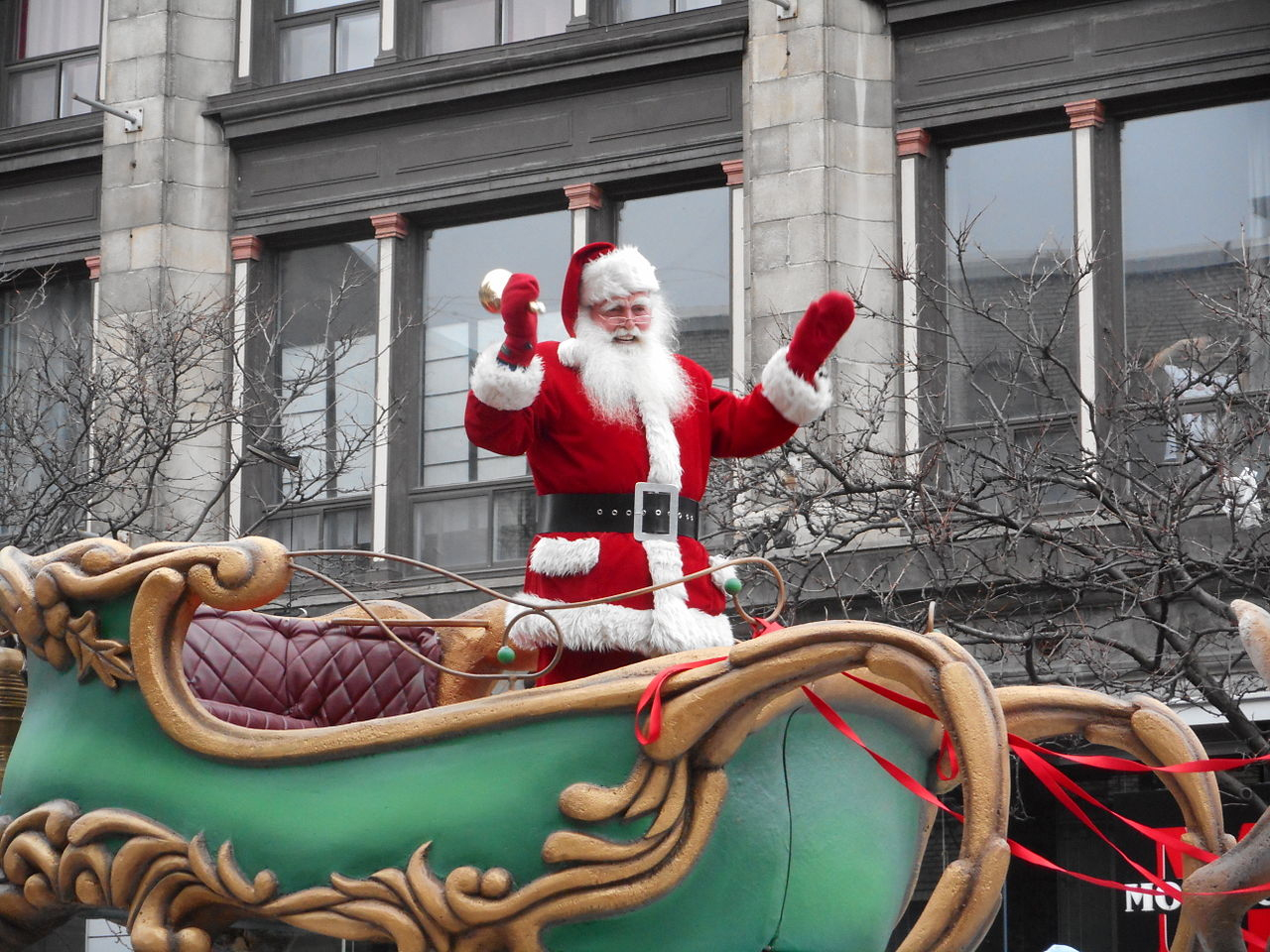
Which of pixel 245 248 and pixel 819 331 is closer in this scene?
pixel 819 331

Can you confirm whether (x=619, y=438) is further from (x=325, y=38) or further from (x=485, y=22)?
(x=325, y=38)

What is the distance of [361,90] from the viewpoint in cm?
1439

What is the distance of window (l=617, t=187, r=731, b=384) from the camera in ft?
43.9

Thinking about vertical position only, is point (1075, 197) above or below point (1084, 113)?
below

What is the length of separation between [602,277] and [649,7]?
31.5 feet

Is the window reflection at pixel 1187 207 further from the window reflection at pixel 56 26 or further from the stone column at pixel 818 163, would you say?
the window reflection at pixel 56 26

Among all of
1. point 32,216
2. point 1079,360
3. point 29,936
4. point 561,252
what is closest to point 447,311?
point 561,252

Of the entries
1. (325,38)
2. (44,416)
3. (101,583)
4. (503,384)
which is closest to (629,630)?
(503,384)

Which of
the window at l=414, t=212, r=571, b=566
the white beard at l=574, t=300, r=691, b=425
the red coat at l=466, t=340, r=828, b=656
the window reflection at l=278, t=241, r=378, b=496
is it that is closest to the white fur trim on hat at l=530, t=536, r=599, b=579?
the red coat at l=466, t=340, r=828, b=656

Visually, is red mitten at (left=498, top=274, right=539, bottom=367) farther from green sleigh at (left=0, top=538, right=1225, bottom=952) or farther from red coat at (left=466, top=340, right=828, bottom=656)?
green sleigh at (left=0, top=538, right=1225, bottom=952)

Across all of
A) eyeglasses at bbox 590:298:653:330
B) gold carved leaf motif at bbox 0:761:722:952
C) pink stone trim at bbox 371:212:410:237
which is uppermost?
pink stone trim at bbox 371:212:410:237

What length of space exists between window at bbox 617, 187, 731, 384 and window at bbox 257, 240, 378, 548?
2133 millimetres

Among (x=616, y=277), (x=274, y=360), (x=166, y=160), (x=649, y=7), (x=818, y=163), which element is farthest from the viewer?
(x=166, y=160)

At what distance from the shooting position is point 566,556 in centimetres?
453
